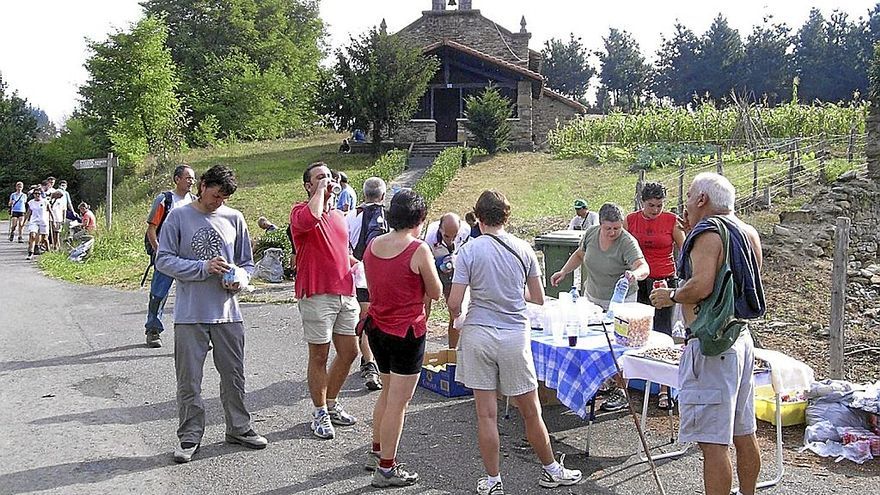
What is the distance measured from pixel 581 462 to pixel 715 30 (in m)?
72.2

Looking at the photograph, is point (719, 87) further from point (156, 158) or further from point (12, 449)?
point (12, 449)

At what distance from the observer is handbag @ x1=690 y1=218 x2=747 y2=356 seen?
14.0 feet

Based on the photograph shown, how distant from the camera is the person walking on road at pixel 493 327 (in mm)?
4953

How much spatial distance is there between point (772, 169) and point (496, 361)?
1792 cm

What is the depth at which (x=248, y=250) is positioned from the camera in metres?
6.02

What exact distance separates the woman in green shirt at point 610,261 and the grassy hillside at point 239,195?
10.0 metres

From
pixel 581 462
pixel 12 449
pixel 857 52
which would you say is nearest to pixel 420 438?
pixel 581 462

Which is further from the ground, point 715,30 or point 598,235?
point 715,30

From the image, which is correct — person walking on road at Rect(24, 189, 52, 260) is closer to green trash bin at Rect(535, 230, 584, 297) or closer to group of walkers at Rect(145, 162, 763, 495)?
green trash bin at Rect(535, 230, 584, 297)

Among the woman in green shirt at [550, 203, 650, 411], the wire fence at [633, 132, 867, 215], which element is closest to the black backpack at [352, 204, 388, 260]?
the woman in green shirt at [550, 203, 650, 411]

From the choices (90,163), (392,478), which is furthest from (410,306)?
(90,163)

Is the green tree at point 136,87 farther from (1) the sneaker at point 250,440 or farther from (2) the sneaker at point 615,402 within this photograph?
(2) the sneaker at point 615,402

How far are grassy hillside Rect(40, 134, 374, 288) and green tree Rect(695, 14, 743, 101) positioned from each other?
3900 cm

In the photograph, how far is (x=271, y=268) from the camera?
579 inches
